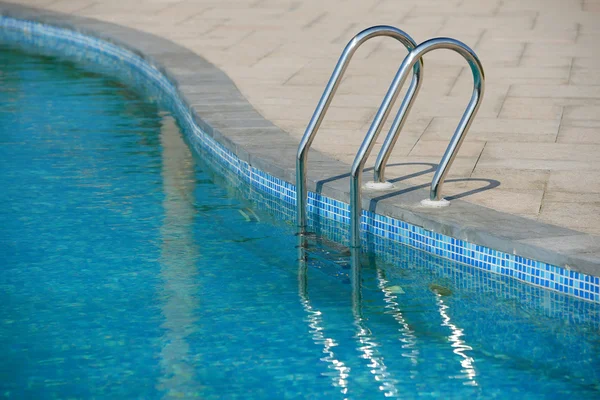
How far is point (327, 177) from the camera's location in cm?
568

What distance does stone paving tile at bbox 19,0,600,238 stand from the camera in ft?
19.5

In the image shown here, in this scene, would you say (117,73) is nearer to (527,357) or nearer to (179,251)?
(179,251)

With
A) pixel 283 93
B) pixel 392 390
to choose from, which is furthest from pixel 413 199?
pixel 283 93

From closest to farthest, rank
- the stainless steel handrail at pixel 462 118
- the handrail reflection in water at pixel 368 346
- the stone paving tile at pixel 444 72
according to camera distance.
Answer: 1. the handrail reflection in water at pixel 368 346
2. the stainless steel handrail at pixel 462 118
3. the stone paving tile at pixel 444 72

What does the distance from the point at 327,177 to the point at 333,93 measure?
610mm

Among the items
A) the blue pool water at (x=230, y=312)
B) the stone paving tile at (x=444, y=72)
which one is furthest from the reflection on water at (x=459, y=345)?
the stone paving tile at (x=444, y=72)

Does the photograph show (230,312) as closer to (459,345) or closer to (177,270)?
(177,270)

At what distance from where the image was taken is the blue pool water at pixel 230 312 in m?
3.90

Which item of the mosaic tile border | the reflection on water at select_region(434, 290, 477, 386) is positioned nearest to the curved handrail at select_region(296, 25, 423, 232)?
the mosaic tile border

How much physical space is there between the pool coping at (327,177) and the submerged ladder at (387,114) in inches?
6.4

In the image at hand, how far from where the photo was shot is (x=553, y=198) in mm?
5293

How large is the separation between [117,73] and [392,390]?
22.2 ft

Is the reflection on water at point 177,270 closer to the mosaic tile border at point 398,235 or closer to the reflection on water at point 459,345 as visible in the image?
the mosaic tile border at point 398,235

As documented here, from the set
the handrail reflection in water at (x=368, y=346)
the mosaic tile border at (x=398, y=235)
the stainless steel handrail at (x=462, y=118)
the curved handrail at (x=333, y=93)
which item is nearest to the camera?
the handrail reflection in water at (x=368, y=346)
